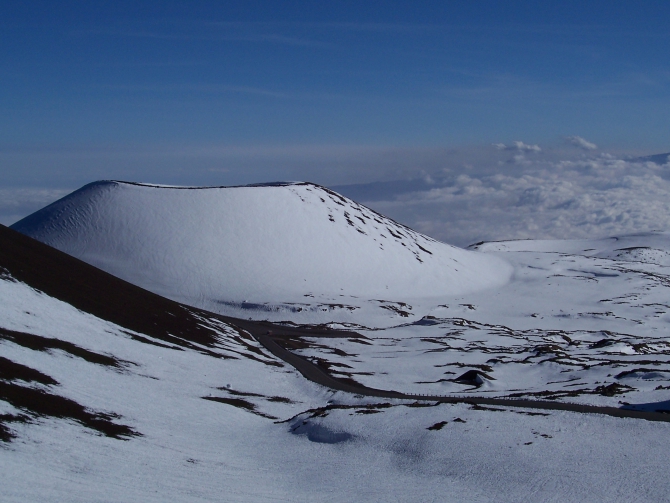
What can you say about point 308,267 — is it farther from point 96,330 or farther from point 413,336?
point 96,330

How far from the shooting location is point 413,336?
389ft

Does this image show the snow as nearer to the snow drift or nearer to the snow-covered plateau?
the snow-covered plateau

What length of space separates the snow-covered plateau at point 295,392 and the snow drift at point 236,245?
1309mm

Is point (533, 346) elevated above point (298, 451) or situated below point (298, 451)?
below

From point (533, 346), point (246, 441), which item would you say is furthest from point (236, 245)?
point (246, 441)

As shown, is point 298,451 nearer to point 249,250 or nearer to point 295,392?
point 295,392

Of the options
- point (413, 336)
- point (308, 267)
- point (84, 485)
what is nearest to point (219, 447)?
point (84, 485)

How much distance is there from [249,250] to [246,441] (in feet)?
402

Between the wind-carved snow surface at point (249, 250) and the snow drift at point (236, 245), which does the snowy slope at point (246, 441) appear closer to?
the wind-carved snow surface at point (249, 250)

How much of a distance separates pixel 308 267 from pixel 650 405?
12458cm

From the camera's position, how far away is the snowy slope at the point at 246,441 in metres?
29.8

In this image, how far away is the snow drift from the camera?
15100cm

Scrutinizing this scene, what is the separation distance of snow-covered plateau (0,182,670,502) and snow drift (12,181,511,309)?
51.5 inches

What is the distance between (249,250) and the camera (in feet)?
539
